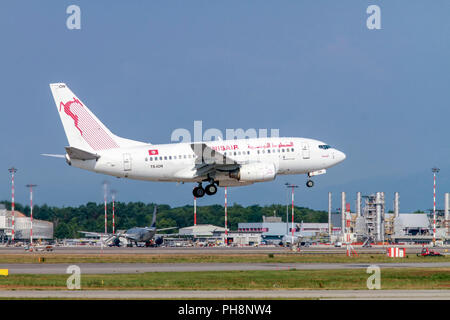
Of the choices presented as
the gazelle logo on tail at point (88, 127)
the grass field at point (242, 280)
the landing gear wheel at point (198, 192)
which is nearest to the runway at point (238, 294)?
the grass field at point (242, 280)

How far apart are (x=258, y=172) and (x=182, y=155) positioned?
7.76 meters

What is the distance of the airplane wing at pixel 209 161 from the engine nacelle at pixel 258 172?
974 millimetres

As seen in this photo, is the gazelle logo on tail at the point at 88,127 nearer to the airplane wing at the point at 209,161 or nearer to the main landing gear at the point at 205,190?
the airplane wing at the point at 209,161

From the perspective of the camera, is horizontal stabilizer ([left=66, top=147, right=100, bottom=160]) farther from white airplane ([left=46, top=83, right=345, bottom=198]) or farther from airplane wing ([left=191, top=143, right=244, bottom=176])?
airplane wing ([left=191, top=143, right=244, bottom=176])

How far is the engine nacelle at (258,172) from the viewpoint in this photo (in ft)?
246

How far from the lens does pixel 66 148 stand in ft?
231

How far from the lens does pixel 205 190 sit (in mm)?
78375

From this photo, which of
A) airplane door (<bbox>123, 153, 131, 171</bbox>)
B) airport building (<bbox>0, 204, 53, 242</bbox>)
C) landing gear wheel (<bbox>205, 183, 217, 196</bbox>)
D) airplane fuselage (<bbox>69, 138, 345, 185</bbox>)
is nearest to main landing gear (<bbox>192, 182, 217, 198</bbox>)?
landing gear wheel (<bbox>205, 183, 217, 196</bbox>)

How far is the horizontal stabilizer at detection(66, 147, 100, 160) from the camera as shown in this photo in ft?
231

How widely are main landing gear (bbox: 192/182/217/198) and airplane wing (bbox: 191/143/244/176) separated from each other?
2.00 meters
